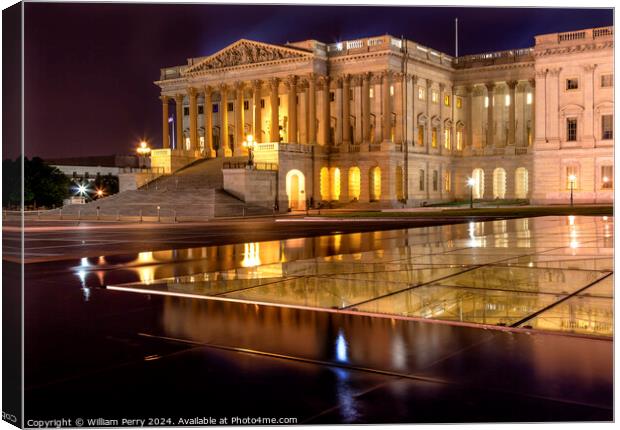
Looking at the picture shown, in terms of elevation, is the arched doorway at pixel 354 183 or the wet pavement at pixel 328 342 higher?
the arched doorway at pixel 354 183

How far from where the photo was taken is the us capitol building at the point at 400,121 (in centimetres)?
7544

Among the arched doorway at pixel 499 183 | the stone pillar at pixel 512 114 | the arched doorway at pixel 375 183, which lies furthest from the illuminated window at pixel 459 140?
the arched doorway at pixel 375 183

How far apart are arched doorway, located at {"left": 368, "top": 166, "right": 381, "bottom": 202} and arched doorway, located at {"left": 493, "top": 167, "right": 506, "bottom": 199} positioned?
16893 millimetres

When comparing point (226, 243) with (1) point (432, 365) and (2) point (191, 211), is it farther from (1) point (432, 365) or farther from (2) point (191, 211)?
(2) point (191, 211)

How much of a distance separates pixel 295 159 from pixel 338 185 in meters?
8.77

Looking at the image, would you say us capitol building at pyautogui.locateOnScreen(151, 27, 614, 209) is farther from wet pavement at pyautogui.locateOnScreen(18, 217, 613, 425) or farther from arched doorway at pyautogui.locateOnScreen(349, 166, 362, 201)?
wet pavement at pyautogui.locateOnScreen(18, 217, 613, 425)

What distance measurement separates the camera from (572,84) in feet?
252

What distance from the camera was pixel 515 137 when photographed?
90.5 metres

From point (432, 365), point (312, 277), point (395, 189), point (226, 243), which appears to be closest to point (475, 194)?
point (395, 189)

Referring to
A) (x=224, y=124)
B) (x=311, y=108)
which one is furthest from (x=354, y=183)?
(x=224, y=124)

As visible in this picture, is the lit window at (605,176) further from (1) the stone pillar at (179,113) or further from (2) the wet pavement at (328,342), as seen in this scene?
(2) the wet pavement at (328,342)

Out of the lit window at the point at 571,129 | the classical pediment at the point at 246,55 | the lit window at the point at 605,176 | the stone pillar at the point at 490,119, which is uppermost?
the classical pediment at the point at 246,55

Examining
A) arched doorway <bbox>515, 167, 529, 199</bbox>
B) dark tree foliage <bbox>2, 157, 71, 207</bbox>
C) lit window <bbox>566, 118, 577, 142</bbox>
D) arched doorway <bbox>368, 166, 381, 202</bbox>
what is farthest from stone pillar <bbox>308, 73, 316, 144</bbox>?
Answer: dark tree foliage <bbox>2, 157, 71, 207</bbox>

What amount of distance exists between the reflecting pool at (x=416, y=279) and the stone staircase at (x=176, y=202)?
3917cm
